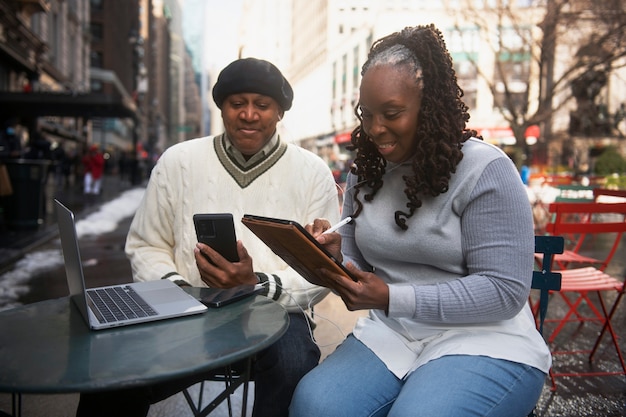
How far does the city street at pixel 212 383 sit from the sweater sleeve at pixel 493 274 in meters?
0.47

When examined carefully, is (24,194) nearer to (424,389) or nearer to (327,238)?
(327,238)

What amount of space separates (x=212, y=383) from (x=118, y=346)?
2.19m

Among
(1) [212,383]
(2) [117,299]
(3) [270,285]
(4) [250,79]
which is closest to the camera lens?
(2) [117,299]

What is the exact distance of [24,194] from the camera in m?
10.1

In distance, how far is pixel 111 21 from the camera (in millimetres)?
58062

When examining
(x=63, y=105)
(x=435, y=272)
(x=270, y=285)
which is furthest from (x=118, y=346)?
(x=63, y=105)

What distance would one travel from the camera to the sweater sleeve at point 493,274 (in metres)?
1.83

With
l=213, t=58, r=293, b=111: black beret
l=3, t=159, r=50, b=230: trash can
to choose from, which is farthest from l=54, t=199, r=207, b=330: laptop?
l=3, t=159, r=50, b=230: trash can

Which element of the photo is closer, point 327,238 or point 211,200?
point 327,238

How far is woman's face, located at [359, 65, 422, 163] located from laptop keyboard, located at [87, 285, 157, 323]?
3.19 feet

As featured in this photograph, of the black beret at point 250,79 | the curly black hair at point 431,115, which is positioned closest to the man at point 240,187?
the black beret at point 250,79

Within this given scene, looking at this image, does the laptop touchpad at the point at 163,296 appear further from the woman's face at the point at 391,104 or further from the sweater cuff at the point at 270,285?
the woman's face at the point at 391,104

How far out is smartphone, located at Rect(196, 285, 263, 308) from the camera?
1.96 meters

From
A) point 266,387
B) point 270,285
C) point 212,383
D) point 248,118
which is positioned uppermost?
point 248,118
